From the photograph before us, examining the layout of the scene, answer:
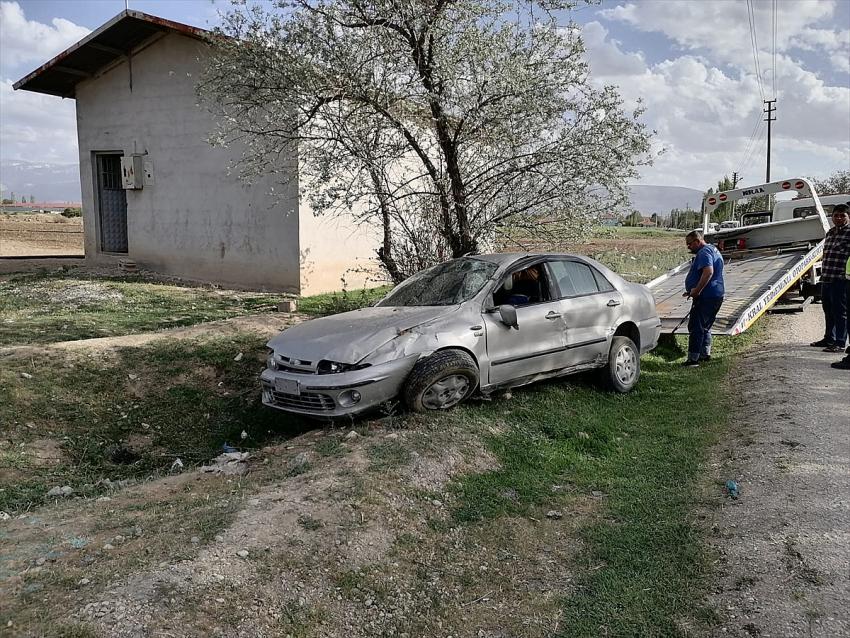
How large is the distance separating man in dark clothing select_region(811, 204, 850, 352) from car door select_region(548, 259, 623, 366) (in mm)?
3676

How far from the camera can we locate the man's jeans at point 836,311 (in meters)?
8.59

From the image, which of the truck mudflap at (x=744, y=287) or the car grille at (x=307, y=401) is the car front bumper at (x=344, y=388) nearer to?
the car grille at (x=307, y=401)

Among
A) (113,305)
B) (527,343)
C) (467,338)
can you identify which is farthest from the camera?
(113,305)

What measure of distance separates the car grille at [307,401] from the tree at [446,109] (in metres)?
3.94

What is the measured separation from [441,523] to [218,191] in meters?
11.5

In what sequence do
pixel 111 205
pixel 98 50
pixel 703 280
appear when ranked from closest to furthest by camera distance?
pixel 703 280
pixel 98 50
pixel 111 205

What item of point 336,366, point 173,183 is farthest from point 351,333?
point 173,183

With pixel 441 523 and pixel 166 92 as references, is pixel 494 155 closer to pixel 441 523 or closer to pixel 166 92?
pixel 441 523

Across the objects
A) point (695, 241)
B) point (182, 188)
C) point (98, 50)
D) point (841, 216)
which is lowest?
point (695, 241)

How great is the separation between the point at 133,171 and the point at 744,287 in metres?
13.0

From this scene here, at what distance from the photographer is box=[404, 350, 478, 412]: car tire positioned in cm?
531

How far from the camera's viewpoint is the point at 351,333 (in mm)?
5492

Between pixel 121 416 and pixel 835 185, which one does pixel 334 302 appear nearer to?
pixel 121 416

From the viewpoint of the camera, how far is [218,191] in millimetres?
13875
